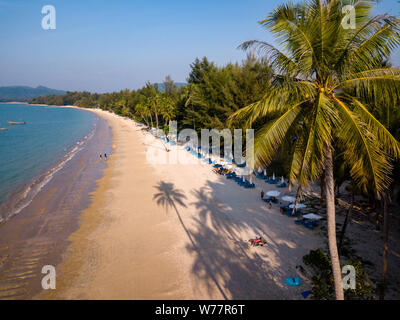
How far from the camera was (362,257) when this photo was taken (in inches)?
436

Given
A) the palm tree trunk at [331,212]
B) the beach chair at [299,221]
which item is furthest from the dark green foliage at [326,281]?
the beach chair at [299,221]

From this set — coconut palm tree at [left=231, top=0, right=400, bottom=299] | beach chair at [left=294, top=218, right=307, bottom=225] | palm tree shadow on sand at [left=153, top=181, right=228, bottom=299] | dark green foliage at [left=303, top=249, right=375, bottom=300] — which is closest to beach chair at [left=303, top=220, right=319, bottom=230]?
beach chair at [left=294, top=218, right=307, bottom=225]

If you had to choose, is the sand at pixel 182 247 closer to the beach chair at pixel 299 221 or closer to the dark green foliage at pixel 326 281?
the beach chair at pixel 299 221

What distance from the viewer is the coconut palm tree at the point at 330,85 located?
4.40 m

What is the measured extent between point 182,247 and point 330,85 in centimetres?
1060

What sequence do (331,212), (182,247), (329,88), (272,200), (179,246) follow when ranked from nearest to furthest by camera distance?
(329,88) → (331,212) → (182,247) → (179,246) → (272,200)

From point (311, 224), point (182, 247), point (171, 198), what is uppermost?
point (171, 198)

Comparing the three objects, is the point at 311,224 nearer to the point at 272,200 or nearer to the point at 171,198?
the point at 272,200

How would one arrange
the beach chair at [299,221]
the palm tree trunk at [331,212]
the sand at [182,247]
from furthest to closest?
the beach chair at [299,221], the sand at [182,247], the palm tree trunk at [331,212]

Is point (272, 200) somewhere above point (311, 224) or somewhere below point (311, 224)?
above

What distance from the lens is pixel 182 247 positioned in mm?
12633

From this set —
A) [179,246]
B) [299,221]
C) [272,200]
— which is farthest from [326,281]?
[272,200]

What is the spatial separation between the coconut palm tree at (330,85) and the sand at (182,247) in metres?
6.98
